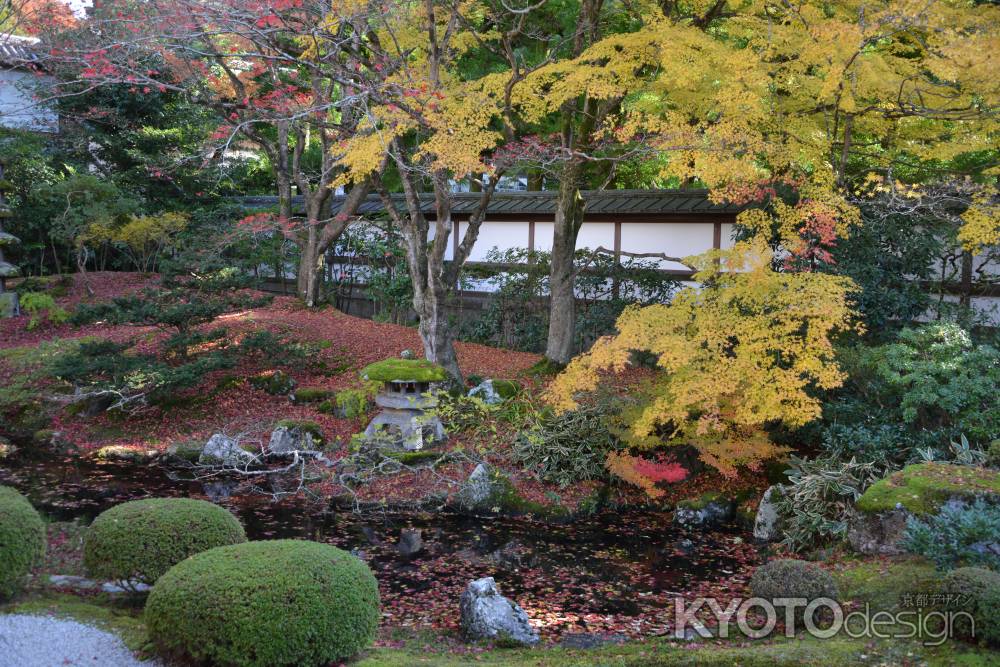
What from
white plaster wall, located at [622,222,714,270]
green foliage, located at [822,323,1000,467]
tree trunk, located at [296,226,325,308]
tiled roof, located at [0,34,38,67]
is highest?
tiled roof, located at [0,34,38,67]

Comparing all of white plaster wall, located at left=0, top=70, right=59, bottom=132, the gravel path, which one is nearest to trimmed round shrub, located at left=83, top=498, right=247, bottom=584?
the gravel path

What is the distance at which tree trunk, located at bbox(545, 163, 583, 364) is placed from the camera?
42.3 feet

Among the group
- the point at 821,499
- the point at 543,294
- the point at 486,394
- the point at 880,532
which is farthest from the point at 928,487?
the point at 543,294

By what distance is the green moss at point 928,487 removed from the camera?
22.9 feet

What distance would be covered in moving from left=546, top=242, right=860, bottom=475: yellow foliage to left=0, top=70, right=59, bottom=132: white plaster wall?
666 inches

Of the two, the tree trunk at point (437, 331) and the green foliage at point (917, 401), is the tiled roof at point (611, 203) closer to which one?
the tree trunk at point (437, 331)

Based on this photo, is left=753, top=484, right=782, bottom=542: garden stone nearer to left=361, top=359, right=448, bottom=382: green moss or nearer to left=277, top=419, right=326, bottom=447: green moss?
left=361, top=359, right=448, bottom=382: green moss

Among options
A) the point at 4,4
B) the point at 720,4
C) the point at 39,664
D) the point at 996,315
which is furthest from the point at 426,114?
the point at 4,4

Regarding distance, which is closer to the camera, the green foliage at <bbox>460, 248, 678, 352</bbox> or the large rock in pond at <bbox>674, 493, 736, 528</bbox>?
the large rock in pond at <bbox>674, 493, 736, 528</bbox>

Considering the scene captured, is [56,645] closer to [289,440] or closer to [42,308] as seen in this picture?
[289,440]

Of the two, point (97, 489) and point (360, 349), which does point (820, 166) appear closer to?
point (360, 349)

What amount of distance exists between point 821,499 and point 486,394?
17.0 ft

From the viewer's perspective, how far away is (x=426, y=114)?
10.1 m

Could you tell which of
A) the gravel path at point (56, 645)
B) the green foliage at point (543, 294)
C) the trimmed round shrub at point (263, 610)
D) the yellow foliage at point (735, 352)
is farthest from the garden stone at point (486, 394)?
the gravel path at point (56, 645)
